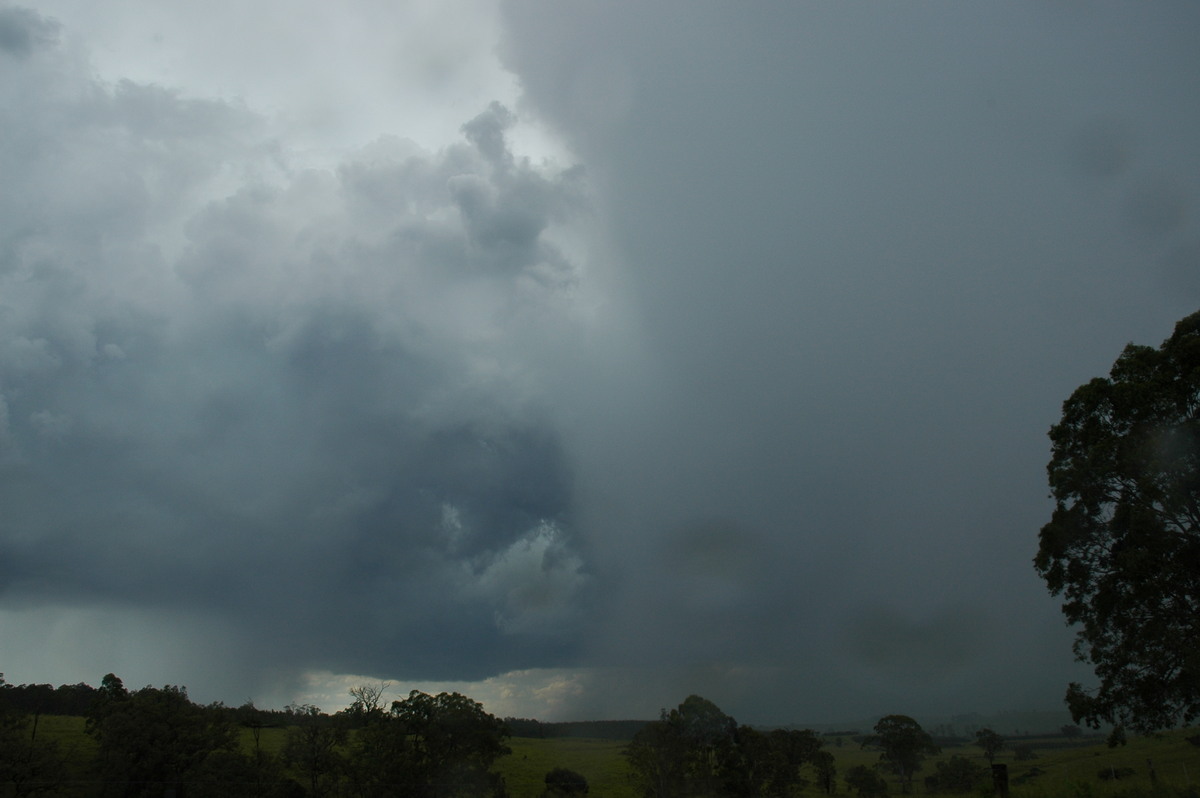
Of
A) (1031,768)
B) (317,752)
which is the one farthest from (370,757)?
(1031,768)

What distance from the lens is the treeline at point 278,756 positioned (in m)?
55.5

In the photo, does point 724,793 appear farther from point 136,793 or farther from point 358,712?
point 136,793

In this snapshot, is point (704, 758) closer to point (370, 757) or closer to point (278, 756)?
point (370, 757)

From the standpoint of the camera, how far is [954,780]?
330 feet

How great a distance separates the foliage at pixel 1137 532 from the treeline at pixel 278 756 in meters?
47.5

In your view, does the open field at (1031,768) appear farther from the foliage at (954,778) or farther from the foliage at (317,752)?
the foliage at (317,752)

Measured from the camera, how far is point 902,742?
106 meters

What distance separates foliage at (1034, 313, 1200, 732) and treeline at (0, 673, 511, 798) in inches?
1868

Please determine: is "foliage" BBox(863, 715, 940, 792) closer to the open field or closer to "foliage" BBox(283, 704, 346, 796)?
the open field

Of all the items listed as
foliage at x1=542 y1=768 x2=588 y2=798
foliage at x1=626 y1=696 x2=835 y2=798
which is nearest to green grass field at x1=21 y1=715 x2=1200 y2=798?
foliage at x1=542 y1=768 x2=588 y2=798

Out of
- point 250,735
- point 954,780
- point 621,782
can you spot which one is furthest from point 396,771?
point 954,780

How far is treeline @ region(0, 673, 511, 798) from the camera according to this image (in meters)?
55.5

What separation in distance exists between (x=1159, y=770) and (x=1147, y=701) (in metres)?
50.7

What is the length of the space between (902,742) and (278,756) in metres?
89.4
